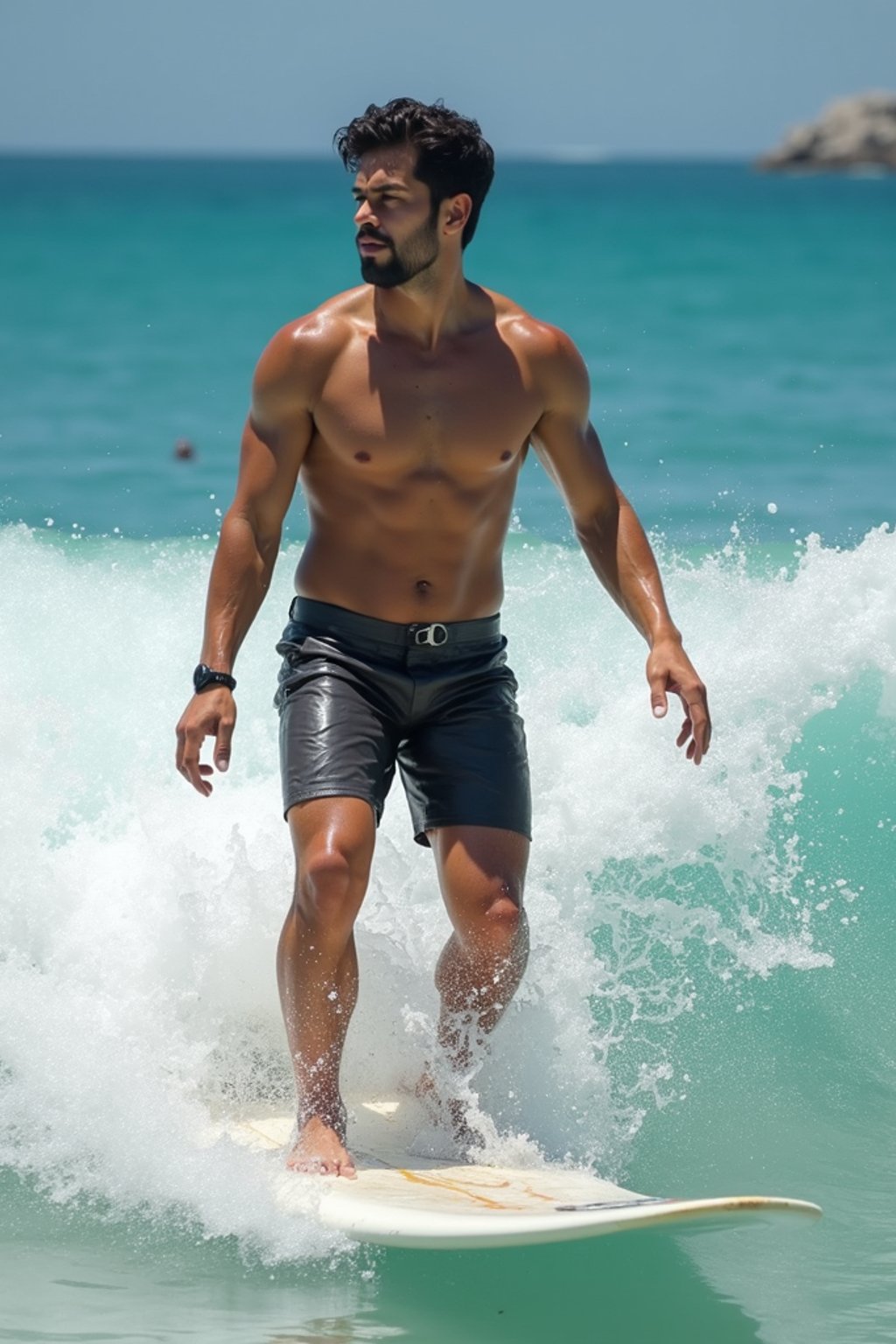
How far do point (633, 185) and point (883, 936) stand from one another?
11107 centimetres

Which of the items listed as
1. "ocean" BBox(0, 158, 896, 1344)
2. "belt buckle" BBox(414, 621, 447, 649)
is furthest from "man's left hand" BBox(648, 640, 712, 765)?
"ocean" BBox(0, 158, 896, 1344)

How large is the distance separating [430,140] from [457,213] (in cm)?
17

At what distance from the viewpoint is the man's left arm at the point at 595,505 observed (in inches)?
169

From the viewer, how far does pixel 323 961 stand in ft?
12.8

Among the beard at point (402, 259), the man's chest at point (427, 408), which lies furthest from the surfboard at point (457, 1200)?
the beard at point (402, 259)

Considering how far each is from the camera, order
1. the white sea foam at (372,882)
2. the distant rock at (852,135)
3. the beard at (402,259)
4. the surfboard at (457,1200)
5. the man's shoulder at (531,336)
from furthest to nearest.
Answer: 1. the distant rock at (852,135)
2. the white sea foam at (372,882)
3. the man's shoulder at (531,336)
4. the beard at (402,259)
5. the surfboard at (457,1200)

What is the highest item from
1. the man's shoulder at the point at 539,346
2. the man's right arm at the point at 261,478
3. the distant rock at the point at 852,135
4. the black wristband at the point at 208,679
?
the distant rock at the point at 852,135

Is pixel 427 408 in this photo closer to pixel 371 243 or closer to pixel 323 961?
pixel 371 243

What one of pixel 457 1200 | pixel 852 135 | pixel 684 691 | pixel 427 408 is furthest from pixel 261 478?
pixel 852 135

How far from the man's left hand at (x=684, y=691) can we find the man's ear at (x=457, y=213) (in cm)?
100

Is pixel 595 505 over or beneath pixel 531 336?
beneath

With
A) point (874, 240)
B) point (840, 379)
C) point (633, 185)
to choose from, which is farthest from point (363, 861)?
point (633, 185)

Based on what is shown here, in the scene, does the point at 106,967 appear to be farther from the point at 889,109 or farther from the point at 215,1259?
the point at 889,109

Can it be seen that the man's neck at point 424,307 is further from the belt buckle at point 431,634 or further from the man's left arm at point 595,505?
the belt buckle at point 431,634
